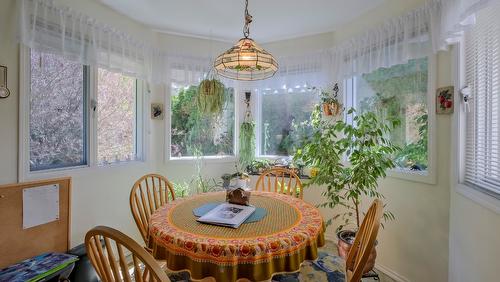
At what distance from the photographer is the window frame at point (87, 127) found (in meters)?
1.74

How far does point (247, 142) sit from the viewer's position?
126 inches

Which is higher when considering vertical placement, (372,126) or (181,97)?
(181,97)

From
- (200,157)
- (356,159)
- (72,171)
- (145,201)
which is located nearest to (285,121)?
(200,157)

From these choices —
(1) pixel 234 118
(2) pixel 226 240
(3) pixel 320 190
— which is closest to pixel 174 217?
(2) pixel 226 240

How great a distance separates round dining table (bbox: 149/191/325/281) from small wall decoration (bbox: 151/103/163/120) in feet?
5.20

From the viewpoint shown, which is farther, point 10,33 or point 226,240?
point 10,33

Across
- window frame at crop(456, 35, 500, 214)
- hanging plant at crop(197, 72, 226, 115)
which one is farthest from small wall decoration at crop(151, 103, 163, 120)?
window frame at crop(456, 35, 500, 214)

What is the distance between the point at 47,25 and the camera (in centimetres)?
183

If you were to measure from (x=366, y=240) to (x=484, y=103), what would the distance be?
1130 millimetres

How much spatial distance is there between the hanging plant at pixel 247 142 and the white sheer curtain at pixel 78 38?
4.30 ft

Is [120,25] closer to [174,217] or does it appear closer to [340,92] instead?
[174,217]

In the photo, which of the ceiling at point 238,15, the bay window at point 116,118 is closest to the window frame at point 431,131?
the ceiling at point 238,15

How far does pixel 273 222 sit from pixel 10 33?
2113mm

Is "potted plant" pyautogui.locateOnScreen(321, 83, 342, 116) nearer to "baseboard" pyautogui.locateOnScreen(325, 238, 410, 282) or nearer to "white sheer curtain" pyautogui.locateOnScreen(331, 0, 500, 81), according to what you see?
"white sheer curtain" pyautogui.locateOnScreen(331, 0, 500, 81)
